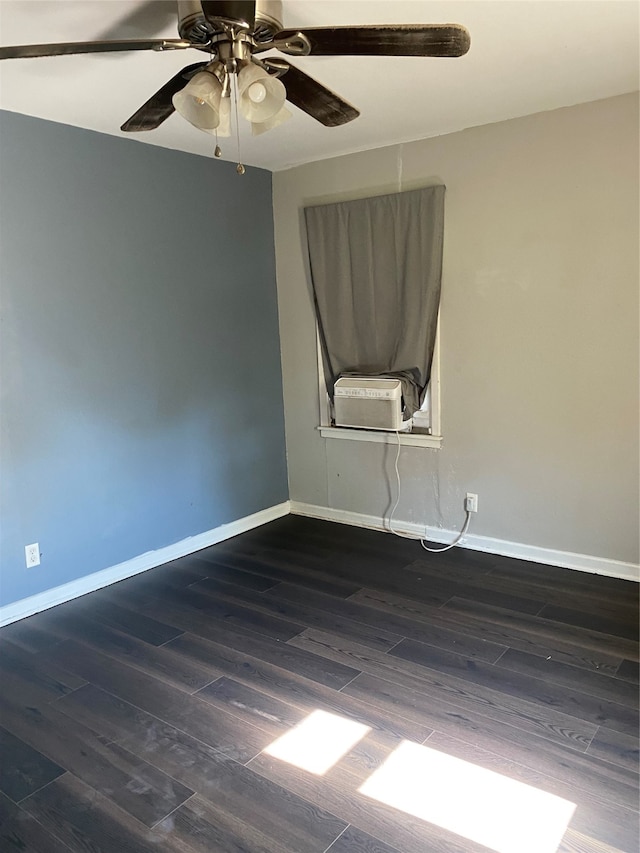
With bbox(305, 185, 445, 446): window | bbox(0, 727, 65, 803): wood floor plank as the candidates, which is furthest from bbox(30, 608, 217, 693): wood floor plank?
bbox(305, 185, 445, 446): window

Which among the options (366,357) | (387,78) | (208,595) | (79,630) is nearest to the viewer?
(387,78)

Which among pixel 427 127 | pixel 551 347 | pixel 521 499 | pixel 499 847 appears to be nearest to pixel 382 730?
pixel 499 847

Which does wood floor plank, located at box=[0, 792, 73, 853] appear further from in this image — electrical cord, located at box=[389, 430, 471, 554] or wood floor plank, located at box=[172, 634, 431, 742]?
Result: electrical cord, located at box=[389, 430, 471, 554]

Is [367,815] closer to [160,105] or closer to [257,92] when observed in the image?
[257,92]

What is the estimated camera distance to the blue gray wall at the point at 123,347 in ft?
9.57

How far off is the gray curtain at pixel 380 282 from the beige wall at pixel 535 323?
0.10 meters

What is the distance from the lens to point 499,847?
1616mm

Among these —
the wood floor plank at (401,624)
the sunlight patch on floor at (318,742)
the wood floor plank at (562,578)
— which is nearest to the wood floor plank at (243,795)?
the sunlight patch on floor at (318,742)

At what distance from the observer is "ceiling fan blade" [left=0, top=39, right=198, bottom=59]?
153 centimetres

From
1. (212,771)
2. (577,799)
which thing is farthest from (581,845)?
(212,771)

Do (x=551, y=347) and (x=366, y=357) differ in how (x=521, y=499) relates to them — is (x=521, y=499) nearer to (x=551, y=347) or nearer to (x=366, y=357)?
(x=551, y=347)

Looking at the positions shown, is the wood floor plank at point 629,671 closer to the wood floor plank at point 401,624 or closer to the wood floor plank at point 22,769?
the wood floor plank at point 401,624

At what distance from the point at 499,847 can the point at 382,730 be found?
1.77 feet

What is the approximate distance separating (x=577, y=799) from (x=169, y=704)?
4.51 feet
